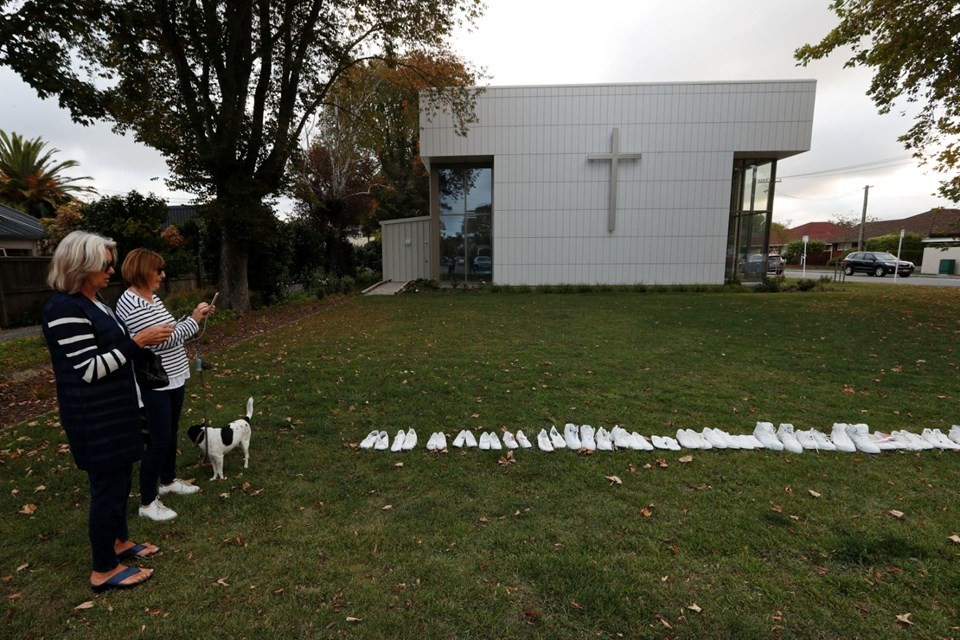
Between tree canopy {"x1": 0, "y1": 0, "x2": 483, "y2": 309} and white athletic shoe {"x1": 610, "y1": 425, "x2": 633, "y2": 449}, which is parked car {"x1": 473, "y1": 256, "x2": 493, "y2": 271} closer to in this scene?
tree canopy {"x1": 0, "y1": 0, "x2": 483, "y2": 309}

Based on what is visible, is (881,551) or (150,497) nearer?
(881,551)

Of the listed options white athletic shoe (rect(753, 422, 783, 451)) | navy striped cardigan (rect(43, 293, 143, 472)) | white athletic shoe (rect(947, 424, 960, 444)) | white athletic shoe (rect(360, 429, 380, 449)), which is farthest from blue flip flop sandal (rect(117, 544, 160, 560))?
white athletic shoe (rect(947, 424, 960, 444))

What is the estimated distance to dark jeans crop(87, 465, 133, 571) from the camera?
2199mm

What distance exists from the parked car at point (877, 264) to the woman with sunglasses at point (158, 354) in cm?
3426

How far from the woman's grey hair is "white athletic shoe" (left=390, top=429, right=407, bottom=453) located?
8.12ft

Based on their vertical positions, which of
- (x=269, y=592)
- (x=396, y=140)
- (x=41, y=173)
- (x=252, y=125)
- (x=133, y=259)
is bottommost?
(x=269, y=592)

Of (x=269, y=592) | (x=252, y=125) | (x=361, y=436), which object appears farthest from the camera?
(x=252, y=125)

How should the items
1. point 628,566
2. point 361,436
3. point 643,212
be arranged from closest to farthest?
1. point 628,566
2. point 361,436
3. point 643,212

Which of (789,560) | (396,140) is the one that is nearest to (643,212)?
(789,560)

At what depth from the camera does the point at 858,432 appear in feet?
12.8

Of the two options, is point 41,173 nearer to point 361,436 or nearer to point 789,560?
point 361,436

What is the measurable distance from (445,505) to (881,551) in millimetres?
2560

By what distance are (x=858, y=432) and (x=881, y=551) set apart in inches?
70.6

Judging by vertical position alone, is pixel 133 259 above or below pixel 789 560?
above
